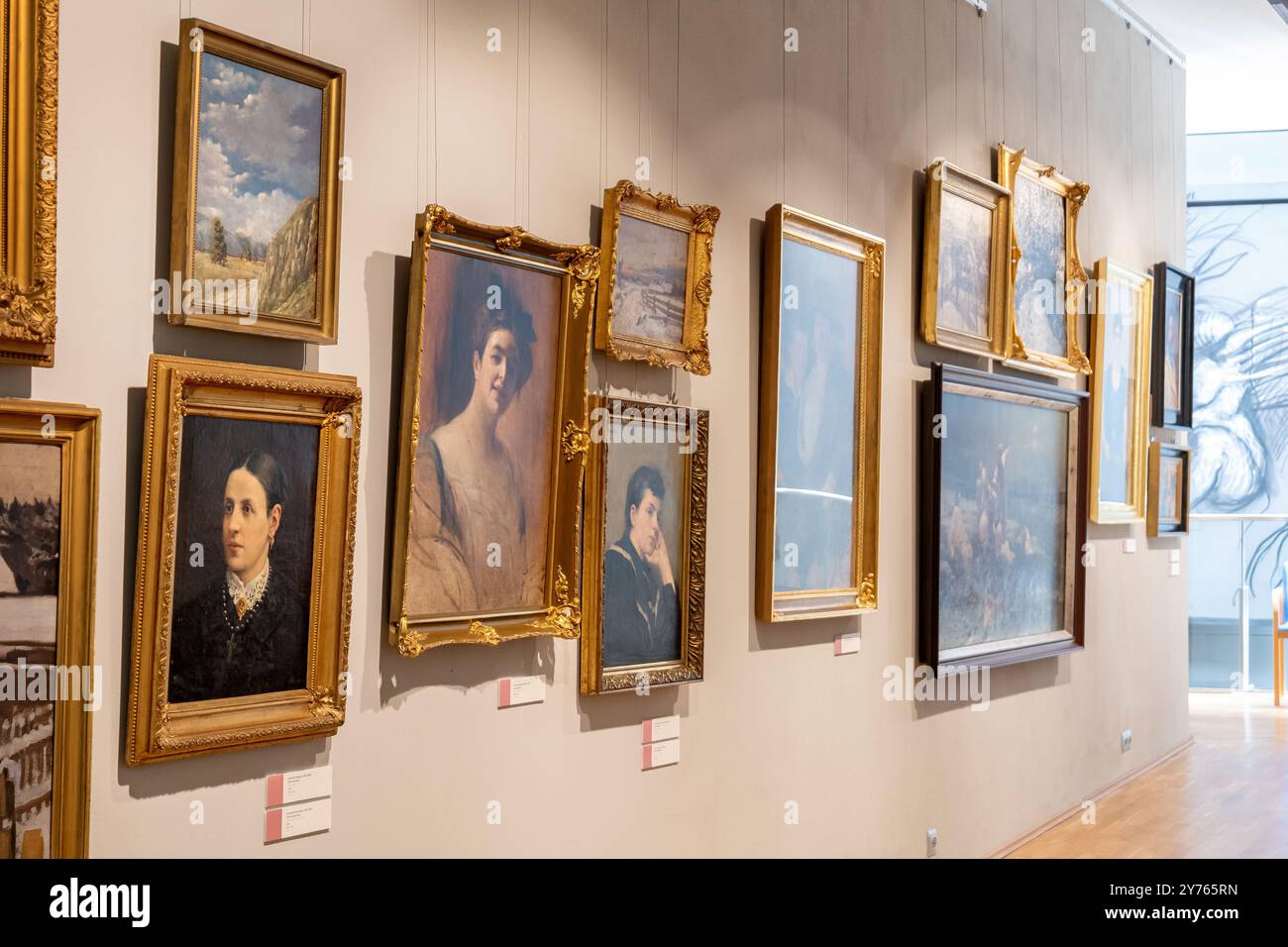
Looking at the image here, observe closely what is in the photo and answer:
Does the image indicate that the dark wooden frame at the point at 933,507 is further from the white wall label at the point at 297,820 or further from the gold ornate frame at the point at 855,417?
the white wall label at the point at 297,820

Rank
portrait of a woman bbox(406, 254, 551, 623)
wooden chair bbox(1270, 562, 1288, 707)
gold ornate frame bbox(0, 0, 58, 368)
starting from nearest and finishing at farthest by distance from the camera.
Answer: gold ornate frame bbox(0, 0, 58, 368)
portrait of a woman bbox(406, 254, 551, 623)
wooden chair bbox(1270, 562, 1288, 707)

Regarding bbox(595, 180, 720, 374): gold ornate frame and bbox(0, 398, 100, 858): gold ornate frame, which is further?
bbox(595, 180, 720, 374): gold ornate frame

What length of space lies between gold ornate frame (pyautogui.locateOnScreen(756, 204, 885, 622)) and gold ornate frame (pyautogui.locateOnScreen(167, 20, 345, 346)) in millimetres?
2201

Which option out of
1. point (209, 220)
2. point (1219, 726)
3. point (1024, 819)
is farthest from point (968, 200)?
point (1219, 726)

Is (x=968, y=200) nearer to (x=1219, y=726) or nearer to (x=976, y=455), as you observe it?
(x=976, y=455)

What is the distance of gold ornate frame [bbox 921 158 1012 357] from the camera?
6375mm

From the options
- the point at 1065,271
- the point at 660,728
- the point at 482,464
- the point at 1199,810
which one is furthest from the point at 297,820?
the point at 1199,810

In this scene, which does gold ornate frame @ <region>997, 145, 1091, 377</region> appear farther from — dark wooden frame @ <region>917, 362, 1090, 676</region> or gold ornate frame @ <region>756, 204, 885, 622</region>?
gold ornate frame @ <region>756, 204, 885, 622</region>

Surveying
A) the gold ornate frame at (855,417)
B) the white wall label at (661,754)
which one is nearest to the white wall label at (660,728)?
the white wall label at (661,754)

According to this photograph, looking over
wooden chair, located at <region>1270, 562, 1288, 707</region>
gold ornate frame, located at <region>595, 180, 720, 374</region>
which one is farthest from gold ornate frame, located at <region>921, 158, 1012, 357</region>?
wooden chair, located at <region>1270, 562, 1288, 707</region>

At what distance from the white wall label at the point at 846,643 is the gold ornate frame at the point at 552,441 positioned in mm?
1886

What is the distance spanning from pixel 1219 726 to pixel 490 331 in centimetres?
994

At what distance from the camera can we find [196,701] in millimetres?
3248

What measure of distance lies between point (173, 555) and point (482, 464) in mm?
1125
